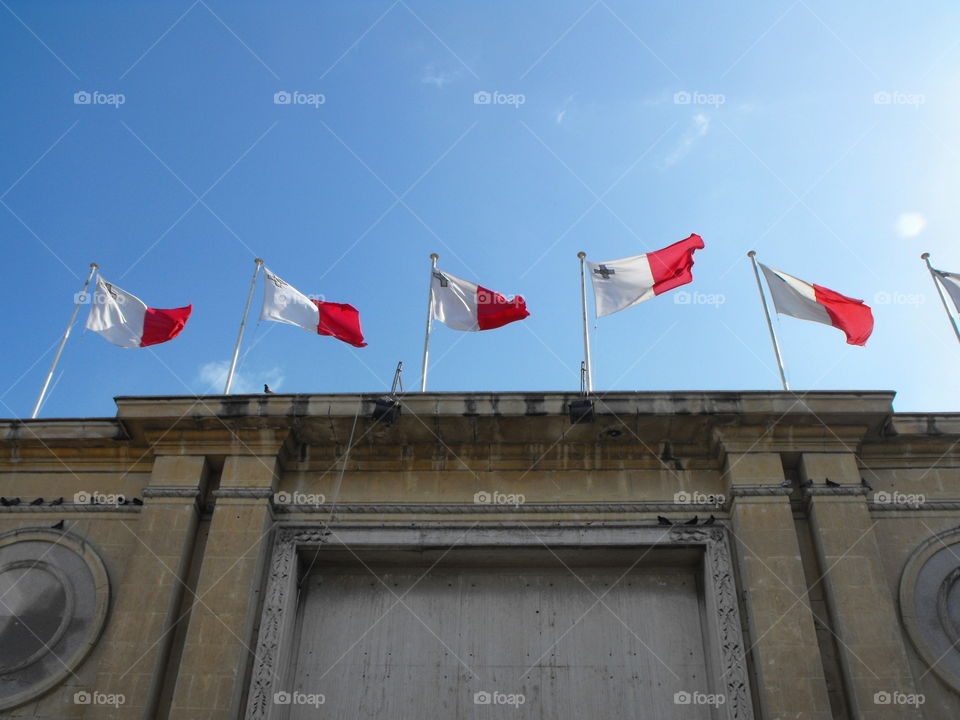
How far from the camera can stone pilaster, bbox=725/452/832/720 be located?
11930 millimetres

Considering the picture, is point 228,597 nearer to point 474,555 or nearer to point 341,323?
point 474,555

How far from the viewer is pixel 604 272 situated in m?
16.8

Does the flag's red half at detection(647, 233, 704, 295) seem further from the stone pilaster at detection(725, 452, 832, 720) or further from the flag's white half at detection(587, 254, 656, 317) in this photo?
the stone pilaster at detection(725, 452, 832, 720)

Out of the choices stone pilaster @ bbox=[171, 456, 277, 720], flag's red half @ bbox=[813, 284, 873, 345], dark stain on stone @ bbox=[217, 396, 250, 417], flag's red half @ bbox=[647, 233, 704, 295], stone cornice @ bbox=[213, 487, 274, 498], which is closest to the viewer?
stone pilaster @ bbox=[171, 456, 277, 720]

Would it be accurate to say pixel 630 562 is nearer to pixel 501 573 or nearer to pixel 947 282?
pixel 501 573

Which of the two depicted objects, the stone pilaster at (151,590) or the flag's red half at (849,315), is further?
the flag's red half at (849,315)

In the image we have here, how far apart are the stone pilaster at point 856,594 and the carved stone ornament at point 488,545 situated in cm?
140

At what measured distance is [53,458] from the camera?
602 inches

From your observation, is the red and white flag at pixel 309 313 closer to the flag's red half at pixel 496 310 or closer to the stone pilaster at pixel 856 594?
the flag's red half at pixel 496 310

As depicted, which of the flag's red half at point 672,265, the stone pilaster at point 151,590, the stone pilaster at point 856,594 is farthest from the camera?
the flag's red half at point 672,265

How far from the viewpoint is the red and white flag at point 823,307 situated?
53.4ft

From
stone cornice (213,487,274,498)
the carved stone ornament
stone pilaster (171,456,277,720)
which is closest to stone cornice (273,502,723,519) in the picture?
the carved stone ornament

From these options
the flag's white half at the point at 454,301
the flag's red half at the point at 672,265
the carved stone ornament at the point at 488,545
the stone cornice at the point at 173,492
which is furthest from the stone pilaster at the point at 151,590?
the flag's red half at the point at 672,265

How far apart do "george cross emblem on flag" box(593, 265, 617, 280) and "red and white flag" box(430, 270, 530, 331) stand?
1540mm
